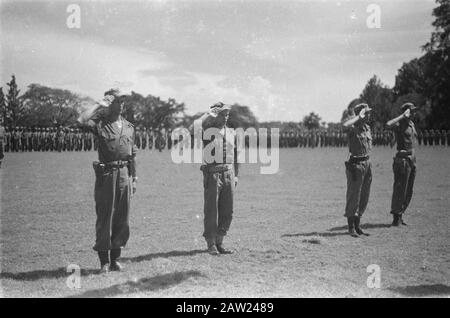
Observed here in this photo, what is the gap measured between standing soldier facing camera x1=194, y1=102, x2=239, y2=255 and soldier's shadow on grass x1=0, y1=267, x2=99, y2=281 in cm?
188

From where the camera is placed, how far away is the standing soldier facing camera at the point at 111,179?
18.5 feet

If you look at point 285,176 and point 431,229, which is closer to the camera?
point 431,229

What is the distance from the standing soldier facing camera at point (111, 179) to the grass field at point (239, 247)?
1.36ft

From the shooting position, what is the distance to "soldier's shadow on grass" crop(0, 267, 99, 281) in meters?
5.37

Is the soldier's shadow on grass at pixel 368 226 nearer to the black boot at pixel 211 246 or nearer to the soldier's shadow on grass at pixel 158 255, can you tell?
the black boot at pixel 211 246

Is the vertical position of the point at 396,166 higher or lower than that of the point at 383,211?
higher

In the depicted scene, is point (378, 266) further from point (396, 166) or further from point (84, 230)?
point (84, 230)

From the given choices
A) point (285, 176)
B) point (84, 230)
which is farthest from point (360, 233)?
point (285, 176)

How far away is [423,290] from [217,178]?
10.6 feet

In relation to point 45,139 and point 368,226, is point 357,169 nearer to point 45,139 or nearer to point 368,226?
point 368,226

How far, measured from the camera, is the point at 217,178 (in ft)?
21.9

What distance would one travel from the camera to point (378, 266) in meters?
5.75

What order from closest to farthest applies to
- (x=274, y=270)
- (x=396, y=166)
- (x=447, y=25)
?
(x=274, y=270) → (x=396, y=166) → (x=447, y=25)
